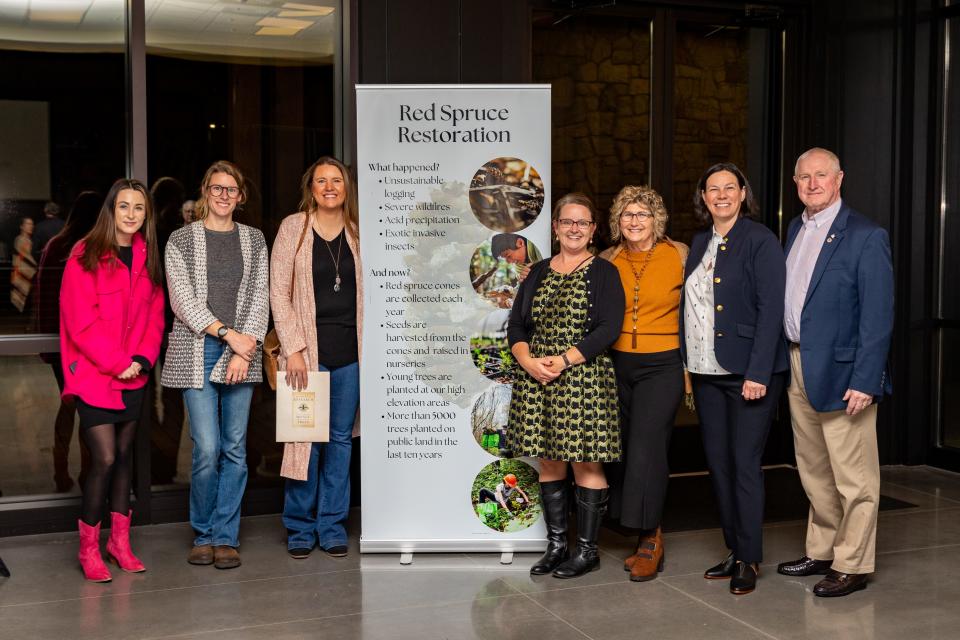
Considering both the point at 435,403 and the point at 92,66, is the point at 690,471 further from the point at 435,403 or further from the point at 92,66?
the point at 92,66

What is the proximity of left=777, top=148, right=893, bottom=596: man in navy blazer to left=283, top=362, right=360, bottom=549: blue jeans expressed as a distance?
1876mm

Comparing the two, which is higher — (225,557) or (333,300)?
(333,300)

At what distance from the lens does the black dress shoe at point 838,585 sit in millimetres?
4078

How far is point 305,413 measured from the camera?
446cm

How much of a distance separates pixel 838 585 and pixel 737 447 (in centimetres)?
66

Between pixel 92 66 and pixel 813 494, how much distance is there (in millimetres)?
3784

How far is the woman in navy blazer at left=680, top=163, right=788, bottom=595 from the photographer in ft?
13.1

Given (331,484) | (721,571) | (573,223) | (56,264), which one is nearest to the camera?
(573,223)

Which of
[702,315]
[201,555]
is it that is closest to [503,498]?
[702,315]

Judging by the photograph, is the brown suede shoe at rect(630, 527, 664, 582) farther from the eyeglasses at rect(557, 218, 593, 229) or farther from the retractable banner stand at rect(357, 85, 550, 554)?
the eyeglasses at rect(557, 218, 593, 229)

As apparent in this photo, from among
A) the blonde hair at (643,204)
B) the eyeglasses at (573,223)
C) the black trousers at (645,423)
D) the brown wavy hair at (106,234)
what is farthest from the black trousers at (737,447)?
the brown wavy hair at (106,234)

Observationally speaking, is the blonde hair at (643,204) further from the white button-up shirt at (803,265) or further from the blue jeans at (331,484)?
the blue jeans at (331,484)

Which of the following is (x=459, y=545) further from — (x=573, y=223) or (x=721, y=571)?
(x=573, y=223)

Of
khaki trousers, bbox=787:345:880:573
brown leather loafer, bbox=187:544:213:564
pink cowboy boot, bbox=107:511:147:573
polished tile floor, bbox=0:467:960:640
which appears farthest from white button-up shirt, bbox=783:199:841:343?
pink cowboy boot, bbox=107:511:147:573
